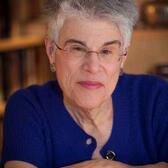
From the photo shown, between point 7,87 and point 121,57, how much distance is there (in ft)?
5.08

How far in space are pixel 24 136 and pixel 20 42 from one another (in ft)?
4.47

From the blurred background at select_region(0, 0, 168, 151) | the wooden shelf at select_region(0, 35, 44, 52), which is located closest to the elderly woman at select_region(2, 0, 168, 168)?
the blurred background at select_region(0, 0, 168, 151)

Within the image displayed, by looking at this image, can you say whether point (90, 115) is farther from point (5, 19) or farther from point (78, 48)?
point (5, 19)

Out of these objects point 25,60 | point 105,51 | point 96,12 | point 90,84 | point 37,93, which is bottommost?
point 25,60

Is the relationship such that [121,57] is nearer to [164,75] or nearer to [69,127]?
[69,127]

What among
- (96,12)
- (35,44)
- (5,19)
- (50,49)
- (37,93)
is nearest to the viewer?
(96,12)

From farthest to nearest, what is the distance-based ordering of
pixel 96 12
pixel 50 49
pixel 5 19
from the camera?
pixel 5 19
pixel 50 49
pixel 96 12

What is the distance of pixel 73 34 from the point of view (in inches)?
A: 50.6

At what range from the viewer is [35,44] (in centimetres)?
280

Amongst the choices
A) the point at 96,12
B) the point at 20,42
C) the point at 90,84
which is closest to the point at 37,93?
the point at 90,84

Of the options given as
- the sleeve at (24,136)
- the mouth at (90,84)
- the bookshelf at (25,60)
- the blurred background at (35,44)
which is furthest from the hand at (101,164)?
the bookshelf at (25,60)

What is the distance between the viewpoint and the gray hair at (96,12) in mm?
1270

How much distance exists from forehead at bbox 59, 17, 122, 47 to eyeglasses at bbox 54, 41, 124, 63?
0.8 inches

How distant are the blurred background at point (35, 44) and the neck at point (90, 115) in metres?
0.88
